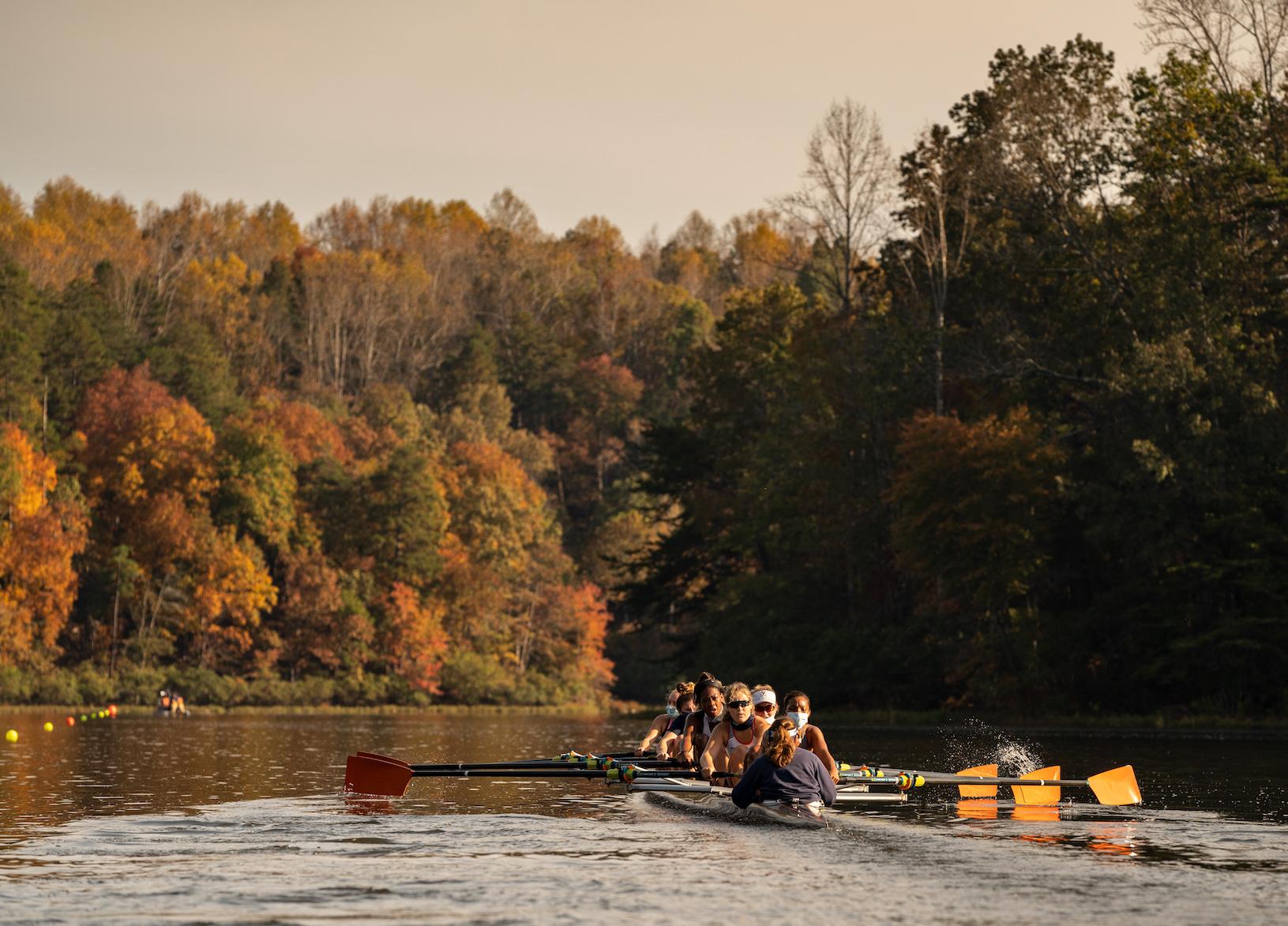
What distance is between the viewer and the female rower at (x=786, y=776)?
18.3 meters

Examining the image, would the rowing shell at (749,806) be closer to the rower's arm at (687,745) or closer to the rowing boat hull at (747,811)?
the rowing boat hull at (747,811)

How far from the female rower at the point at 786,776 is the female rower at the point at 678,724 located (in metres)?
4.01

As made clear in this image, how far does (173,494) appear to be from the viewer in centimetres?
8256

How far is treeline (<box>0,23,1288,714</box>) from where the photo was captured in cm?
4562

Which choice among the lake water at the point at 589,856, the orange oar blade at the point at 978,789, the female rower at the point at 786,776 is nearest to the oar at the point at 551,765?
the lake water at the point at 589,856

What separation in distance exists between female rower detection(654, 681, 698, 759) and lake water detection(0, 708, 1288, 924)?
81 cm

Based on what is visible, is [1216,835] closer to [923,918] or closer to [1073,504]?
[923,918]

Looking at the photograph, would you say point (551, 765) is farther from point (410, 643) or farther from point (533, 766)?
point (410, 643)

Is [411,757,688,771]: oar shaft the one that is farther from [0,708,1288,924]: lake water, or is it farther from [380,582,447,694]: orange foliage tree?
[380,582,447,694]: orange foliage tree

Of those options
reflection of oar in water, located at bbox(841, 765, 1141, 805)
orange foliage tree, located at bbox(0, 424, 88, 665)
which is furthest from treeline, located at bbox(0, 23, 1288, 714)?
reflection of oar in water, located at bbox(841, 765, 1141, 805)

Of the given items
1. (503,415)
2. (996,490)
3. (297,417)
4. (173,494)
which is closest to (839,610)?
(996,490)

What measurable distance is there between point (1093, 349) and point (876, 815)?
104ft

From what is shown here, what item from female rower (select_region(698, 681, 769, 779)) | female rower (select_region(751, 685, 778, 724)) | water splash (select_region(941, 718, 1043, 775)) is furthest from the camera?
water splash (select_region(941, 718, 1043, 775))

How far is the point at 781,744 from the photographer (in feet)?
59.6
